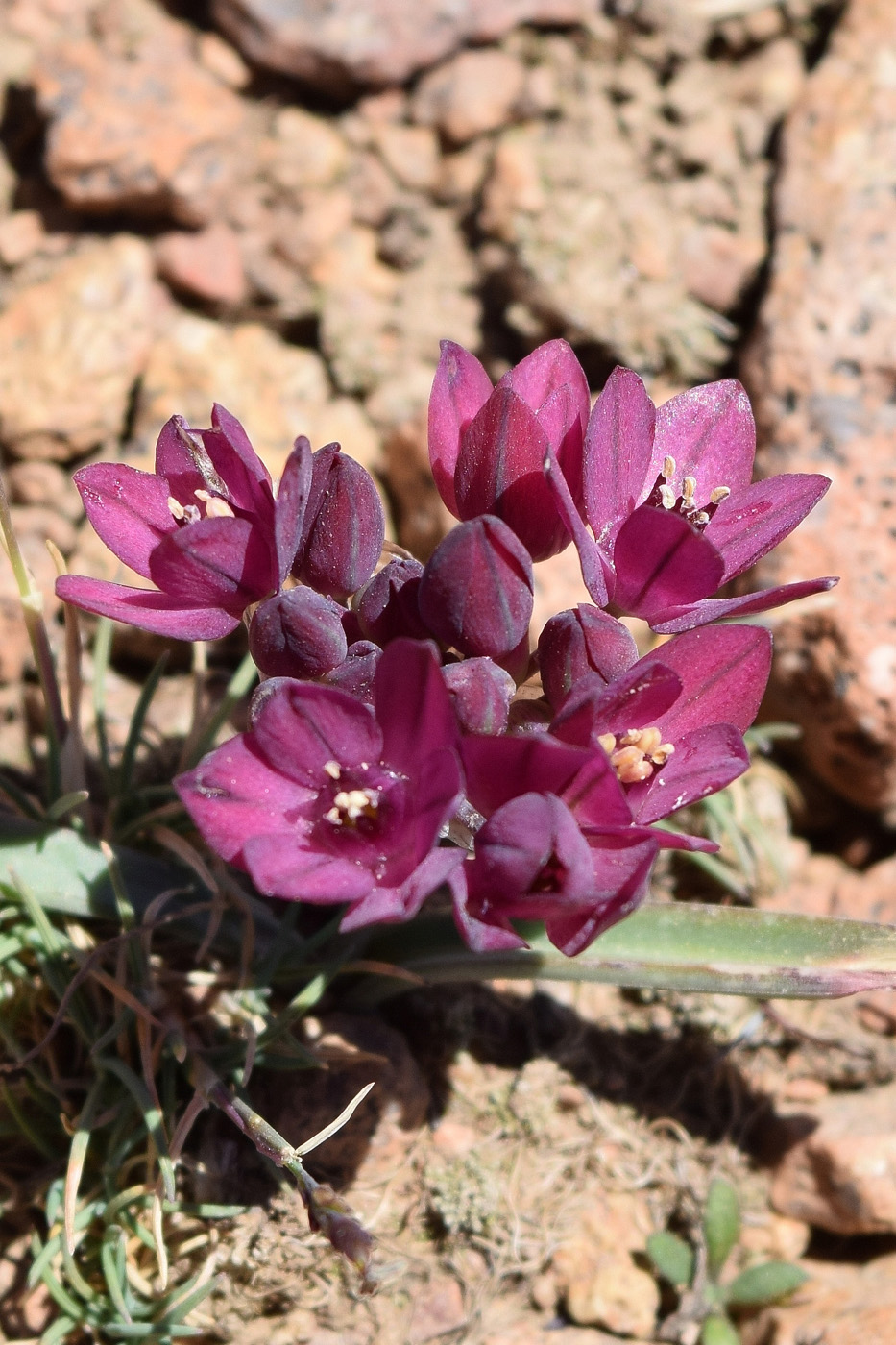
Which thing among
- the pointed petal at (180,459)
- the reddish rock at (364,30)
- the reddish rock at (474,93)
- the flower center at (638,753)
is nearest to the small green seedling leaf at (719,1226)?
the flower center at (638,753)

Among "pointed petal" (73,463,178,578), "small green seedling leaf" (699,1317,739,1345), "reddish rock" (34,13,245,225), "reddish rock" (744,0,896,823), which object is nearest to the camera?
"pointed petal" (73,463,178,578)

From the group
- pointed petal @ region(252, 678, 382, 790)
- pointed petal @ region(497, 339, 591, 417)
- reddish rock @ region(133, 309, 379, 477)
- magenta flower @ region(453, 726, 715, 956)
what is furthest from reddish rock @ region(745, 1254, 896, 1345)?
reddish rock @ region(133, 309, 379, 477)

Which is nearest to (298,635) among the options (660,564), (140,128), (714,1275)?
(660,564)

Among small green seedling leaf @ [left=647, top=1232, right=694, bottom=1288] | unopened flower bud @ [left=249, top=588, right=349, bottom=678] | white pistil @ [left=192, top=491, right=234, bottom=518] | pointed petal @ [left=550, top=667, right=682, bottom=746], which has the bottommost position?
small green seedling leaf @ [left=647, top=1232, right=694, bottom=1288]

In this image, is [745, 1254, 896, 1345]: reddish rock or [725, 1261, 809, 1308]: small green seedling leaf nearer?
[745, 1254, 896, 1345]: reddish rock

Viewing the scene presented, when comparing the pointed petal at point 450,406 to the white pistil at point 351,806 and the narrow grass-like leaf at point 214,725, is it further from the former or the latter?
the narrow grass-like leaf at point 214,725

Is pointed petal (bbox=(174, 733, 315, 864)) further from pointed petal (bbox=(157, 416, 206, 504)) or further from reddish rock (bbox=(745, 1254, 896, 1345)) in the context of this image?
reddish rock (bbox=(745, 1254, 896, 1345))
